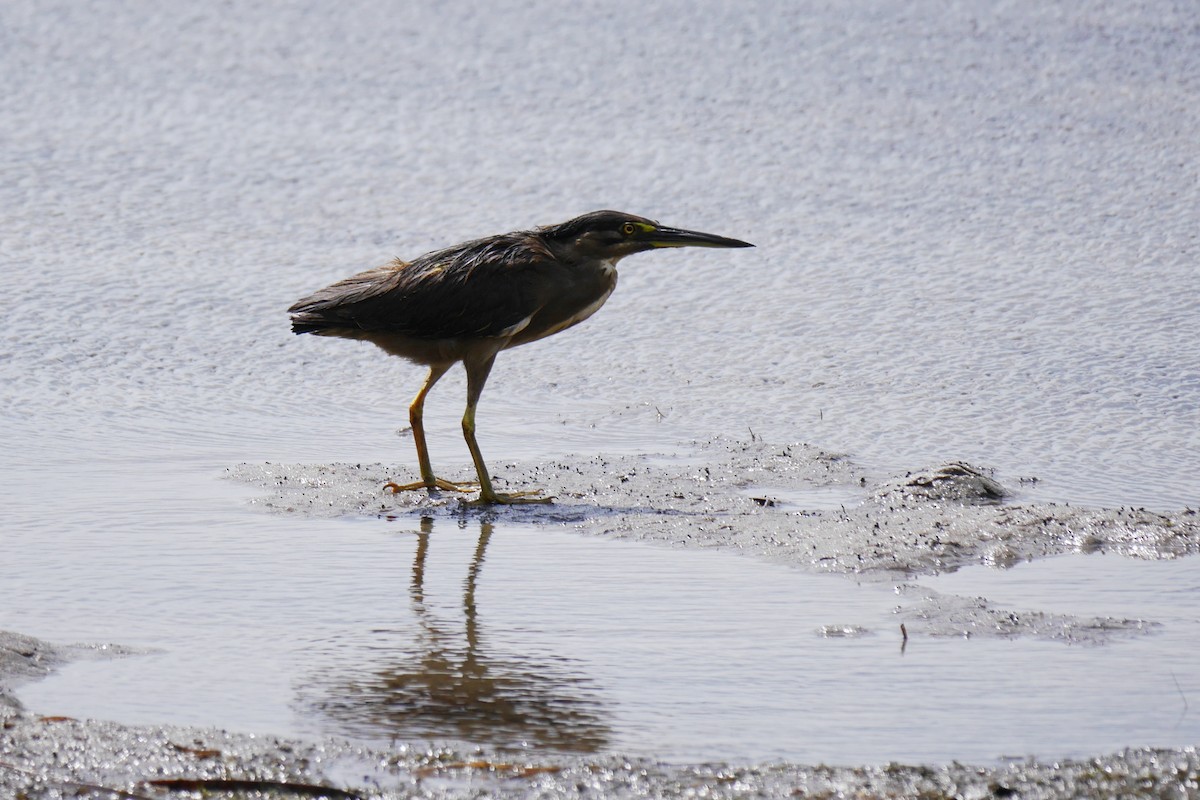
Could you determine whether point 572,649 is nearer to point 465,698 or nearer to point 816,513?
point 465,698

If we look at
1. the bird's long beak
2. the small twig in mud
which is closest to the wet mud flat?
the small twig in mud

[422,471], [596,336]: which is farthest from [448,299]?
[596,336]

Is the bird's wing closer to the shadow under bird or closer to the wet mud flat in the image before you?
the shadow under bird

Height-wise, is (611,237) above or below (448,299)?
above

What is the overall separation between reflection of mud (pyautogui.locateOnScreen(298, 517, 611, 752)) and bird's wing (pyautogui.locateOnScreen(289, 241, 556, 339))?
2.04 metres

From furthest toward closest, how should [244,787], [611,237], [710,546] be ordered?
[611,237] < [710,546] < [244,787]

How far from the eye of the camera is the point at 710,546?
536cm

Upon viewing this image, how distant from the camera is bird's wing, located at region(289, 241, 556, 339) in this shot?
6352 mm

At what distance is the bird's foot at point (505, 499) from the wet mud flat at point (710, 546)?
0.05 m

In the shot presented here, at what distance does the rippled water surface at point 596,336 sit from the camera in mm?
4137

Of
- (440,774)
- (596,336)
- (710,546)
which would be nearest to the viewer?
(440,774)

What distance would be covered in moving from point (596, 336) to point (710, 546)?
284 cm

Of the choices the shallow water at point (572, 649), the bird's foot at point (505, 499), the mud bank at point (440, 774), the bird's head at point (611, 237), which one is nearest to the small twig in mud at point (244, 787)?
the mud bank at point (440, 774)

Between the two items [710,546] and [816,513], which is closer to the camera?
[710,546]
